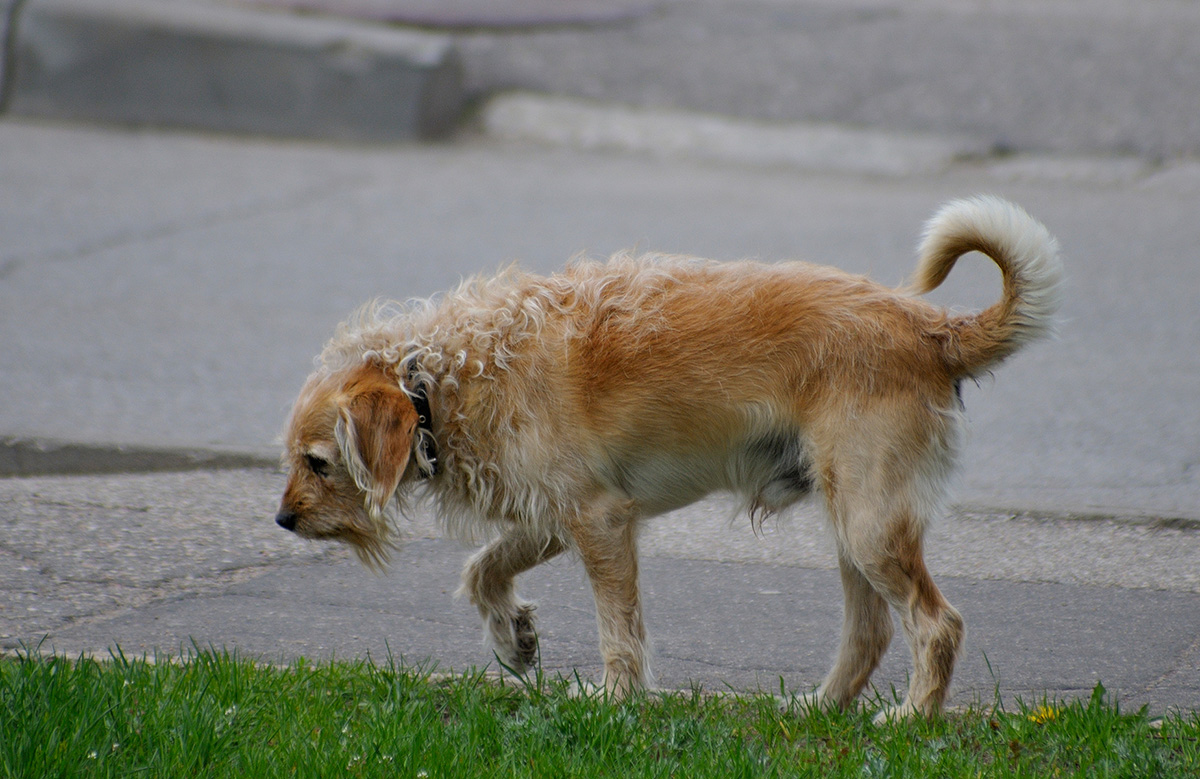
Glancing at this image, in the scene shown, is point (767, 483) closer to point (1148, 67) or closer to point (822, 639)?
point (822, 639)

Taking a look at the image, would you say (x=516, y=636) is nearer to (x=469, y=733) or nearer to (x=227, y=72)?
(x=469, y=733)

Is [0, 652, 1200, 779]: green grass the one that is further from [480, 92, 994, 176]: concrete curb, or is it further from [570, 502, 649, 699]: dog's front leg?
[480, 92, 994, 176]: concrete curb

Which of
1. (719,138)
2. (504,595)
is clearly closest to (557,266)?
(719,138)

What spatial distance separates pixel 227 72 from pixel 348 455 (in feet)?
31.3

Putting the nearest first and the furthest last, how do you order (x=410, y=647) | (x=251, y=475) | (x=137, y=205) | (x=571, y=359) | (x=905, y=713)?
(x=905, y=713), (x=571, y=359), (x=410, y=647), (x=251, y=475), (x=137, y=205)

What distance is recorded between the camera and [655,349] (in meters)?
3.96

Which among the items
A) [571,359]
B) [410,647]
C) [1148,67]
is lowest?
[410,647]

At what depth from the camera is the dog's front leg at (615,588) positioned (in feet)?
13.0

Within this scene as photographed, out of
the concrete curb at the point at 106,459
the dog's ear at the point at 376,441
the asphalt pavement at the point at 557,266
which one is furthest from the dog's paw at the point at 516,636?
the concrete curb at the point at 106,459

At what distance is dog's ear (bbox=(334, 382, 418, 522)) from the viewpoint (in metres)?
3.86

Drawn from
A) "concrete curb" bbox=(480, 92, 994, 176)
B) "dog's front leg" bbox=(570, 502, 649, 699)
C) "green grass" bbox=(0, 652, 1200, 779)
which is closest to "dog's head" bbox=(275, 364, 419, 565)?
"green grass" bbox=(0, 652, 1200, 779)

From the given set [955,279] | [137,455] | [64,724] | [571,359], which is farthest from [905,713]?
[955,279]

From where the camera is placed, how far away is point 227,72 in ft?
41.1

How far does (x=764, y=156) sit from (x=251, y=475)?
6939mm
